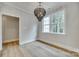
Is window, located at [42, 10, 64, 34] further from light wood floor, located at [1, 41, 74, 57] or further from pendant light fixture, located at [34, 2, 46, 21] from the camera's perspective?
light wood floor, located at [1, 41, 74, 57]

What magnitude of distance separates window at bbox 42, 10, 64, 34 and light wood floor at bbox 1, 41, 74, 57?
0.40m

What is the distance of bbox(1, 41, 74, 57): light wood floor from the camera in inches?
68.7

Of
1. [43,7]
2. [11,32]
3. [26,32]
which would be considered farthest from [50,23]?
[11,32]

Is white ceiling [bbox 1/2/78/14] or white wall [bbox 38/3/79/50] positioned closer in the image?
white ceiling [bbox 1/2/78/14]

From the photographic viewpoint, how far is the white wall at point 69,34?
1.99 meters

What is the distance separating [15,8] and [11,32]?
0.58 meters

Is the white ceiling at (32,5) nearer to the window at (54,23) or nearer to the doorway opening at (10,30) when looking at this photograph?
the window at (54,23)

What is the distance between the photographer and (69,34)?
236 centimetres

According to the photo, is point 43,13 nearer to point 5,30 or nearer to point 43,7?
point 43,7

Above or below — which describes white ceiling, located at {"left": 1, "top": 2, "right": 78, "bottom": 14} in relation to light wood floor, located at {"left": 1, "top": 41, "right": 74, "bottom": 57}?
above

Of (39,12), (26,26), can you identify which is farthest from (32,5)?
(26,26)

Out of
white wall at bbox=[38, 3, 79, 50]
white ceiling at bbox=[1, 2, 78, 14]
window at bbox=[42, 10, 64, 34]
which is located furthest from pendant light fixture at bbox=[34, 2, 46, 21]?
white wall at bbox=[38, 3, 79, 50]

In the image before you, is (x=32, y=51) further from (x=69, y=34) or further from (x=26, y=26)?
(x=69, y=34)

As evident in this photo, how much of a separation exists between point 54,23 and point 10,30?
3.46 ft
